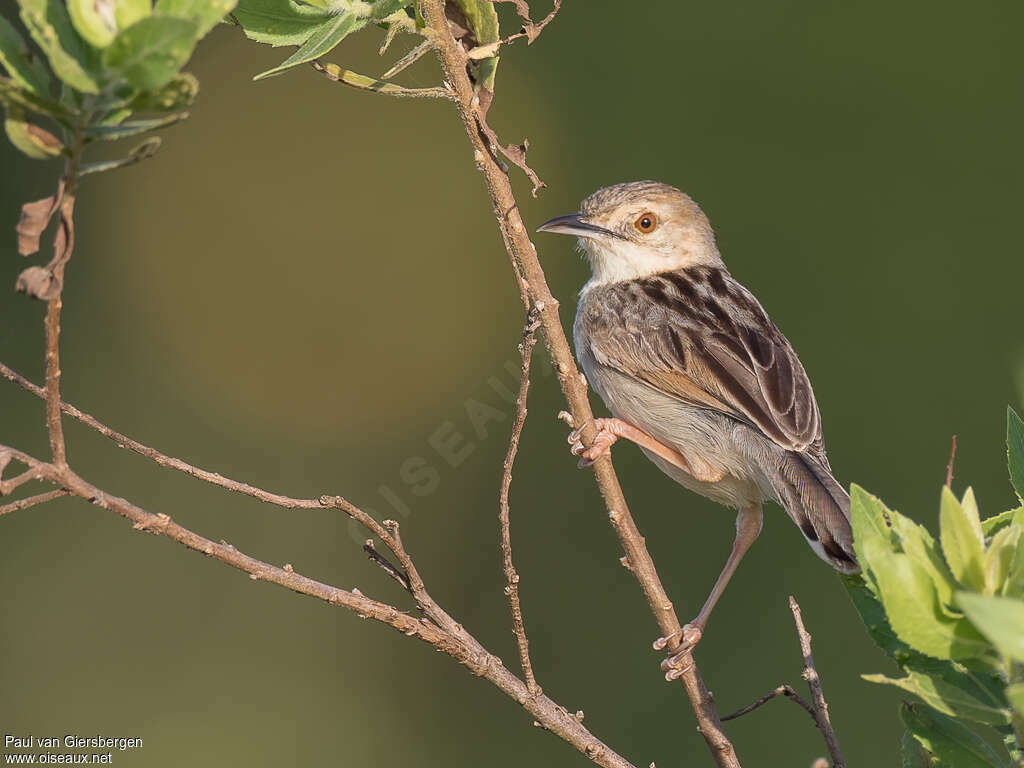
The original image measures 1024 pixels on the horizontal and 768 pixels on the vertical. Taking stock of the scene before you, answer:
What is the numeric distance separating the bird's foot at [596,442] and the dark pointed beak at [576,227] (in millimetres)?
1032

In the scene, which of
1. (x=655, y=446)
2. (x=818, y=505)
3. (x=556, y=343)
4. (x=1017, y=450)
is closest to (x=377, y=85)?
(x=556, y=343)

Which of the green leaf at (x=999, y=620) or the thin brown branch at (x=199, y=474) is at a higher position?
the green leaf at (x=999, y=620)

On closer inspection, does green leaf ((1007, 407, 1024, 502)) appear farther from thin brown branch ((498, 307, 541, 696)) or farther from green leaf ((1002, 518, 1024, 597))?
thin brown branch ((498, 307, 541, 696))

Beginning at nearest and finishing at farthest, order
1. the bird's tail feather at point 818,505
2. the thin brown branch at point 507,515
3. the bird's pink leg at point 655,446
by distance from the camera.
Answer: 1. the thin brown branch at point 507,515
2. the bird's tail feather at point 818,505
3. the bird's pink leg at point 655,446

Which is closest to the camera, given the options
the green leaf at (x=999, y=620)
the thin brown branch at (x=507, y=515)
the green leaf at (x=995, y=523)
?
the green leaf at (x=999, y=620)

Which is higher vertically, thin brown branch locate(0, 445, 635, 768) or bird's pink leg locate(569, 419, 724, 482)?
thin brown branch locate(0, 445, 635, 768)

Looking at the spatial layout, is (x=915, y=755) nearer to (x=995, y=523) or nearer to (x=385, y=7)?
(x=995, y=523)

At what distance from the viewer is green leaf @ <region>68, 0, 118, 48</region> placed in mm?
1763

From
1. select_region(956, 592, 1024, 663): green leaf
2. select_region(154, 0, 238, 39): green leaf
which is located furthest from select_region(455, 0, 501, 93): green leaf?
select_region(956, 592, 1024, 663): green leaf

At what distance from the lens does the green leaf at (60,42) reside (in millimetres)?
1736

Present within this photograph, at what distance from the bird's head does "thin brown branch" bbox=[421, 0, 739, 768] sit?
1.86 m

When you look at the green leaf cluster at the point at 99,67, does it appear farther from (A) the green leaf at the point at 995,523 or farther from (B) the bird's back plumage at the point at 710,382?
(B) the bird's back plumage at the point at 710,382

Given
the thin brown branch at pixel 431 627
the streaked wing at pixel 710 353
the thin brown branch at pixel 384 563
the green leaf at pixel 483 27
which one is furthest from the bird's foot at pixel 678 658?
the green leaf at pixel 483 27

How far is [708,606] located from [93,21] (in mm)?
3252
